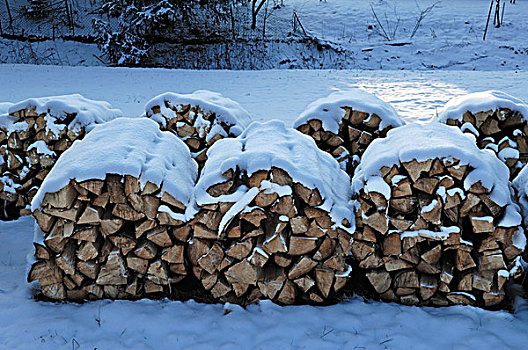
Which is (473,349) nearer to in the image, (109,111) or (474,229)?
(474,229)

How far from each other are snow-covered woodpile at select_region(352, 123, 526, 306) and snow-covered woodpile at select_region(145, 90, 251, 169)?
2093mm

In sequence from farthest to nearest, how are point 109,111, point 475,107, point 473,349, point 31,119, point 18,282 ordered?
1. point 109,111
2. point 31,119
3. point 475,107
4. point 18,282
5. point 473,349

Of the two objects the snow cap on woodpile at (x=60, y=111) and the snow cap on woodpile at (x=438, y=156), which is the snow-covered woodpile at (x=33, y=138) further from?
the snow cap on woodpile at (x=438, y=156)

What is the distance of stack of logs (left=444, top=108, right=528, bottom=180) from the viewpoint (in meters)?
4.51

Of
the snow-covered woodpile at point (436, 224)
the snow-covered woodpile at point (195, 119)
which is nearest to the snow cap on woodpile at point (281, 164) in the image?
the snow-covered woodpile at point (436, 224)

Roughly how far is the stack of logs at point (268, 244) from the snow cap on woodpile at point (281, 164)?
0.05 meters

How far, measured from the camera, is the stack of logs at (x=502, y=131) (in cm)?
451

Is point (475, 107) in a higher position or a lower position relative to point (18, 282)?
higher

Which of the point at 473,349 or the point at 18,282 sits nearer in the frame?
the point at 473,349

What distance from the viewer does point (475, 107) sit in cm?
452

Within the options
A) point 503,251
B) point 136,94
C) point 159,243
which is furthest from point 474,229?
point 136,94

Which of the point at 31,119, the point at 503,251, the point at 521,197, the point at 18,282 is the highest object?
the point at 31,119

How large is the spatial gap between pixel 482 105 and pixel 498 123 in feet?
0.94

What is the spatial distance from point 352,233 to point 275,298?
79cm
